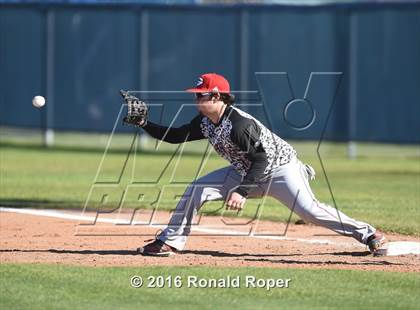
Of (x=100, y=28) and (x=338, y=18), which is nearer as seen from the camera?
(x=338, y=18)

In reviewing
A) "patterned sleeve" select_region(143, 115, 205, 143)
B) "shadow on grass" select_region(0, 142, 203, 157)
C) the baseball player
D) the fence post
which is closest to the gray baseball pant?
the baseball player

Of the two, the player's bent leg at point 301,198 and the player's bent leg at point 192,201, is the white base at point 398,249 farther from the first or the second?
the player's bent leg at point 192,201

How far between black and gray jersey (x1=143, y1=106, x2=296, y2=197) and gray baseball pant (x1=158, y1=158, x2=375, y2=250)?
0.33ft

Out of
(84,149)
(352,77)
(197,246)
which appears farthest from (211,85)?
(84,149)

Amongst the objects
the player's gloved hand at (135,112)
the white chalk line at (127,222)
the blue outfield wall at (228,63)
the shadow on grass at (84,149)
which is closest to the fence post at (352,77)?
the blue outfield wall at (228,63)

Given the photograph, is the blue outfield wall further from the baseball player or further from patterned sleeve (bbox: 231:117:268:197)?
patterned sleeve (bbox: 231:117:268:197)

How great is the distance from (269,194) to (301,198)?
29 centimetres

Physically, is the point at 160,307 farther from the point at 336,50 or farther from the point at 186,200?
the point at 336,50

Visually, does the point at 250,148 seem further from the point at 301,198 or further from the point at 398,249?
the point at 398,249

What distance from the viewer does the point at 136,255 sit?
985cm

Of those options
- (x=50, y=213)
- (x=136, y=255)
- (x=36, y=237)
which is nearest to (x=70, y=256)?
(x=136, y=255)

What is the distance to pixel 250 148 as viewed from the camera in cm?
928

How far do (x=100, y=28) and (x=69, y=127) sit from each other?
7.52 feet

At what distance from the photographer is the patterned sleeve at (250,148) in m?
9.16
